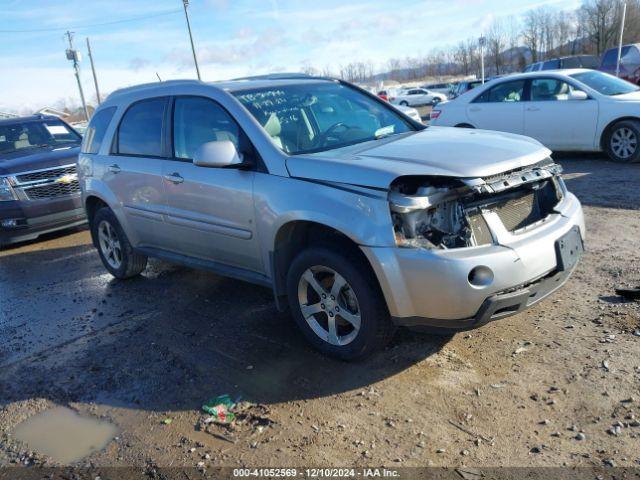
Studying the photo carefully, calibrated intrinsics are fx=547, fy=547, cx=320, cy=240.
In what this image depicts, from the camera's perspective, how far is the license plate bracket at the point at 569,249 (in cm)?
331

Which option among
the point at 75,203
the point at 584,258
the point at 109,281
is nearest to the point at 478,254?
the point at 584,258

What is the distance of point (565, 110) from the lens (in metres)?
9.14

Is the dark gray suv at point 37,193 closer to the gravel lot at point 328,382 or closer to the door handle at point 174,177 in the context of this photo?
the gravel lot at point 328,382

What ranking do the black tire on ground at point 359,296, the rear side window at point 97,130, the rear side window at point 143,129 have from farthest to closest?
the rear side window at point 97,130
the rear side window at point 143,129
the black tire on ground at point 359,296

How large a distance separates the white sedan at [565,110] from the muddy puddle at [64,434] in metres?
8.54

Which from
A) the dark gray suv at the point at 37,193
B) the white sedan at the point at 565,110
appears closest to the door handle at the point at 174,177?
the dark gray suv at the point at 37,193

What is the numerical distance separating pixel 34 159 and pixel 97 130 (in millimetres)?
3304

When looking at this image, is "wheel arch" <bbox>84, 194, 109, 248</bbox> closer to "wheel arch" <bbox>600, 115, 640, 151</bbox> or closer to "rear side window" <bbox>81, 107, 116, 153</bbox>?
"rear side window" <bbox>81, 107, 116, 153</bbox>

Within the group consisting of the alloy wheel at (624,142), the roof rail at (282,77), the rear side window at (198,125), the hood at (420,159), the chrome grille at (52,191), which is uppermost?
the roof rail at (282,77)

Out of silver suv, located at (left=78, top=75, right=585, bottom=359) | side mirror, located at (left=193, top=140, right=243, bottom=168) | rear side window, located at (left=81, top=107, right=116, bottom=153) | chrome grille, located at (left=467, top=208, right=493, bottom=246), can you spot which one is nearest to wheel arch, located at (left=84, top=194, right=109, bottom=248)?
rear side window, located at (left=81, top=107, right=116, bottom=153)

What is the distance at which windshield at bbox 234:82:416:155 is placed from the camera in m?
4.00

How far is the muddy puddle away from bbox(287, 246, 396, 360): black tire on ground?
1.47 metres

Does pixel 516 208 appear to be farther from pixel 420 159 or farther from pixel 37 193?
pixel 37 193

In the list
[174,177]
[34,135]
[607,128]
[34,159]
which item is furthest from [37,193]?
[607,128]
